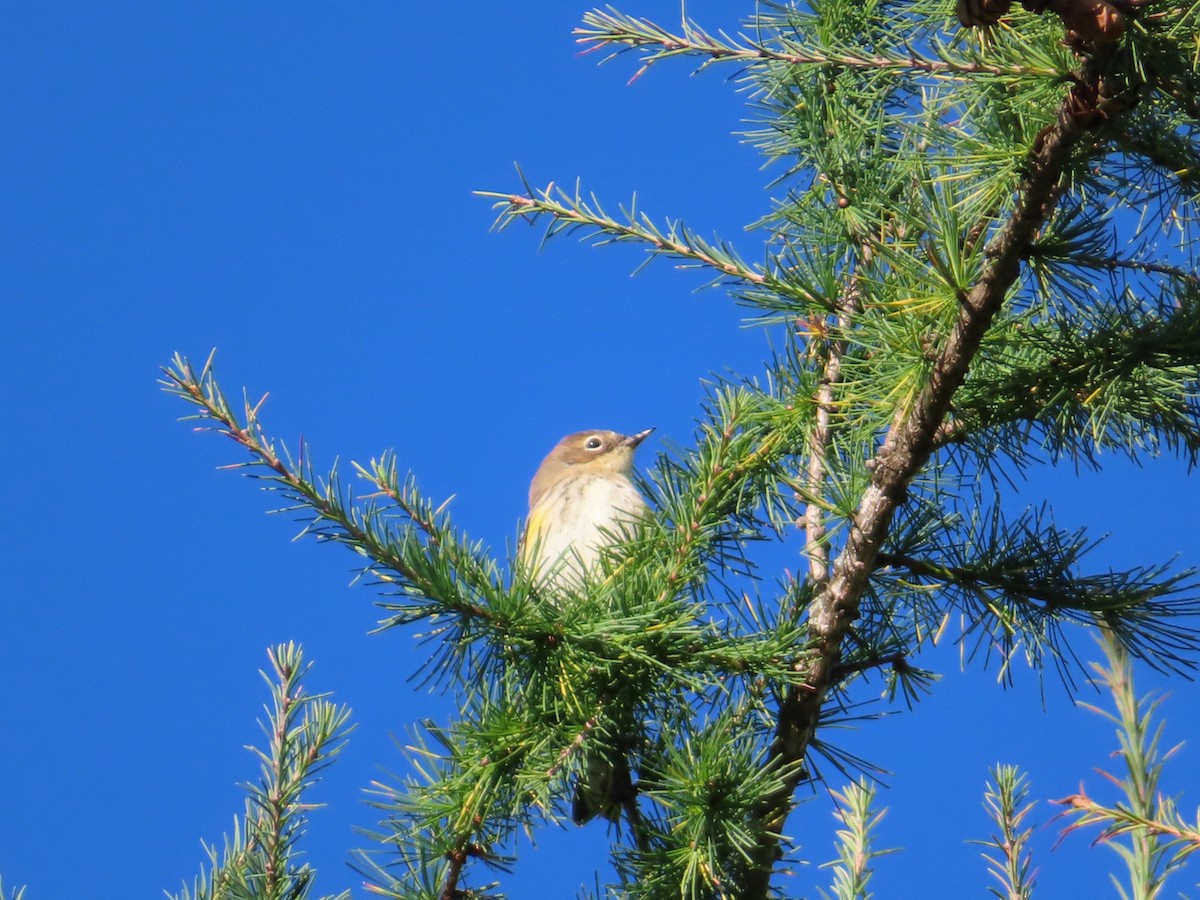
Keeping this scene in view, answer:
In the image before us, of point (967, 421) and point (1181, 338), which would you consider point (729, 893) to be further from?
point (1181, 338)

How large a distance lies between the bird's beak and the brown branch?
309cm

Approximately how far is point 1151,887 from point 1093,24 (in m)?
1.66

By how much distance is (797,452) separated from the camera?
120 inches

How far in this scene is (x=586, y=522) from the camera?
15.8 feet

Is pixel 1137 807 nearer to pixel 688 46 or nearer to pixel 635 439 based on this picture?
pixel 688 46

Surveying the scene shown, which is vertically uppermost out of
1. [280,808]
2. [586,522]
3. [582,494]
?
[582,494]

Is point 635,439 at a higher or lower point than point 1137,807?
higher

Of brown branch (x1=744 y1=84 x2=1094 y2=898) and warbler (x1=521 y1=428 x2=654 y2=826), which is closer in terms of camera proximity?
brown branch (x1=744 y1=84 x2=1094 y2=898)

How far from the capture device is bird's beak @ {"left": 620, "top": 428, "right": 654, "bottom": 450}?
5.94 m

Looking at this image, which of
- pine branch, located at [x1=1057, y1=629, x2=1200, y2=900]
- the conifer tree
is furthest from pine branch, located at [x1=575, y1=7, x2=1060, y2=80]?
pine branch, located at [x1=1057, y1=629, x2=1200, y2=900]

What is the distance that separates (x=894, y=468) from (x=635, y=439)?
3.37 m

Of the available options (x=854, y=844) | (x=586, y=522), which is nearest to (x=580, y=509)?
(x=586, y=522)

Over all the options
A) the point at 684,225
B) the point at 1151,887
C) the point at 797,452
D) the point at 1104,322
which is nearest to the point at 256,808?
the point at 797,452

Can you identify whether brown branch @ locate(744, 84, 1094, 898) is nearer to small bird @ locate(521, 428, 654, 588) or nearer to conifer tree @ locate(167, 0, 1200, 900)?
conifer tree @ locate(167, 0, 1200, 900)
